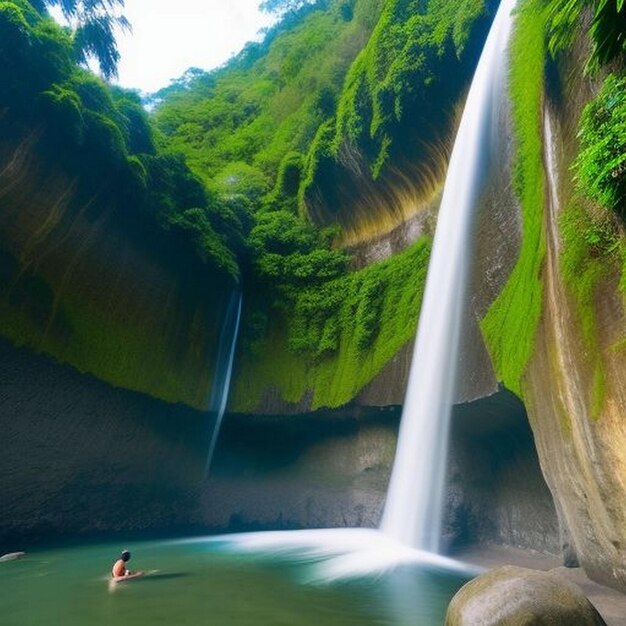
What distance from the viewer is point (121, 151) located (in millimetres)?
14172

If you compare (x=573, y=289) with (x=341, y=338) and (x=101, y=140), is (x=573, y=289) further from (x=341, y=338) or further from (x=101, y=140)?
(x=101, y=140)

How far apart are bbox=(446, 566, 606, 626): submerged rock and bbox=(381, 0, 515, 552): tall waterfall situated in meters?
6.39

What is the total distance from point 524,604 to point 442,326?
7.65 m

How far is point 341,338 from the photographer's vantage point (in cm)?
1644

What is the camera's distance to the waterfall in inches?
661

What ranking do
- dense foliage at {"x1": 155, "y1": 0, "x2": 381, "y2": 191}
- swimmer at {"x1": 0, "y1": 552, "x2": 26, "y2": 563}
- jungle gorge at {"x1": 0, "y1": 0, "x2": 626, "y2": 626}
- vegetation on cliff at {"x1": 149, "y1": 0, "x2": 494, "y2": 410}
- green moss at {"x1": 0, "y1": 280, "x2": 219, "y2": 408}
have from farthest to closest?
dense foliage at {"x1": 155, "y1": 0, "x2": 381, "y2": 191}
vegetation on cliff at {"x1": 149, "y1": 0, "x2": 494, "y2": 410}
green moss at {"x1": 0, "y1": 280, "x2": 219, "y2": 408}
swimmer at {"x1": 0, "y1": 552, "x2": 26, "y2": 563}
jungle gorge at {"x1": 0, "y1": 0, "x2": 626, "y2": 626}

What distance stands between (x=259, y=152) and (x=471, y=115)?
14067 millimetres

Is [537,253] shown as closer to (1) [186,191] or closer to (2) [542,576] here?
(2) [542,576]

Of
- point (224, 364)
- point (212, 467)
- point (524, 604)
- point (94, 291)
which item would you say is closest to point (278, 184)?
point (224, 364)

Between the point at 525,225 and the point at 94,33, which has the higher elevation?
the point at 94,33

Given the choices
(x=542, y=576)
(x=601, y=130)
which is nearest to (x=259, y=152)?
(x=601, y=130)

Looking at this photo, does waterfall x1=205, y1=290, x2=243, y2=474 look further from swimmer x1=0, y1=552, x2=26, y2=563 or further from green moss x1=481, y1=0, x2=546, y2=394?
green moss x1=481, y1=0, x2=546, y2=394

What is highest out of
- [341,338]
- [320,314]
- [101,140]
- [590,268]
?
[101,140]

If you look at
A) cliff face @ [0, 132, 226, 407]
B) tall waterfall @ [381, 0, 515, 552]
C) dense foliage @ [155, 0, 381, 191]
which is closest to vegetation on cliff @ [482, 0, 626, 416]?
tall waterfall @ [381, 0, 515, 552]
